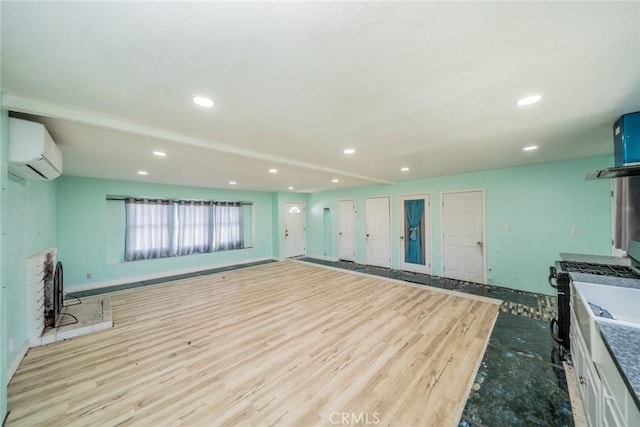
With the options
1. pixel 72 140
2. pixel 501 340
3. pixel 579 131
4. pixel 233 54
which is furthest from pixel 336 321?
pixel 72 140

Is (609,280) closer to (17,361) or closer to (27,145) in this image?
(27,145)

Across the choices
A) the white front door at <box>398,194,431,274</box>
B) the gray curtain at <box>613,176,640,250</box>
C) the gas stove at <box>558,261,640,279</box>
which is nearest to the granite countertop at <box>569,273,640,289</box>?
the gas stove at <box>558,261,640,279</box>

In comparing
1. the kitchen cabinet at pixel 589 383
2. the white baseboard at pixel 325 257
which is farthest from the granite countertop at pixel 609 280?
the white baseboard at pixel 325 257

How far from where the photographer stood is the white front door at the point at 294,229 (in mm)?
8180

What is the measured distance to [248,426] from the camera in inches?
63.6

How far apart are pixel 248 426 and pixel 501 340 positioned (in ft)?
9.34

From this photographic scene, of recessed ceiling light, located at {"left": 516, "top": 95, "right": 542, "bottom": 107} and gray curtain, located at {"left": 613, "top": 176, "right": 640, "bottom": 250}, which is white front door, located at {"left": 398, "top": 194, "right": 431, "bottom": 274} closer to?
gray curtain, located at {"left": 613, "top": 176, "right": 640, "bottom": 250}

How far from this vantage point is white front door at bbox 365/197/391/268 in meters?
6.40

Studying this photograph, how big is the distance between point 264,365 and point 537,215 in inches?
202

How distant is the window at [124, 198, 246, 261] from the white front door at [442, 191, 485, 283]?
5801mm

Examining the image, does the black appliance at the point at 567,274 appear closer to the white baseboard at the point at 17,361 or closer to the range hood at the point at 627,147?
the range hood at the point at 627,147

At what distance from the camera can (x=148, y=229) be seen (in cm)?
566

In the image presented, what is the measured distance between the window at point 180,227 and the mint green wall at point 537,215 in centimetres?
581

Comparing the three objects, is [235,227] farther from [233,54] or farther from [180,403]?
[233,54]
